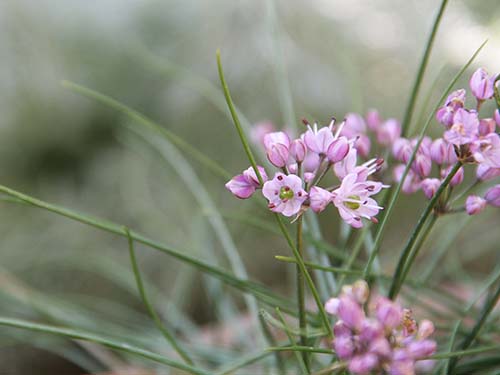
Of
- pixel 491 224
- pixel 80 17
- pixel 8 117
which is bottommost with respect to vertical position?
pixel 491 224

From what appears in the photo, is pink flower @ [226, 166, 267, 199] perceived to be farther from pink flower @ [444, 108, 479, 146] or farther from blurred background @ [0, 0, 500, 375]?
blurred background @ [0, 0, 500, 375]

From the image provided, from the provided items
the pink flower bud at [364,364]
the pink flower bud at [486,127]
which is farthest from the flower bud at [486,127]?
the pink flower bud at [364,364]

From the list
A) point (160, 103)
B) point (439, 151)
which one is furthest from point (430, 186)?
point (160, 103)

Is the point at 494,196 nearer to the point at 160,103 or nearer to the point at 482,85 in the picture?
the point at 482,85

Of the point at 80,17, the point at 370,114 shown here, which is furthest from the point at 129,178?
the point at 370,114

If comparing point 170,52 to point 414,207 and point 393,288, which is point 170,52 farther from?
point 393,288

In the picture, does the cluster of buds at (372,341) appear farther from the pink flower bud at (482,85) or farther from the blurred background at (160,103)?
the blurred background at (160,103)
